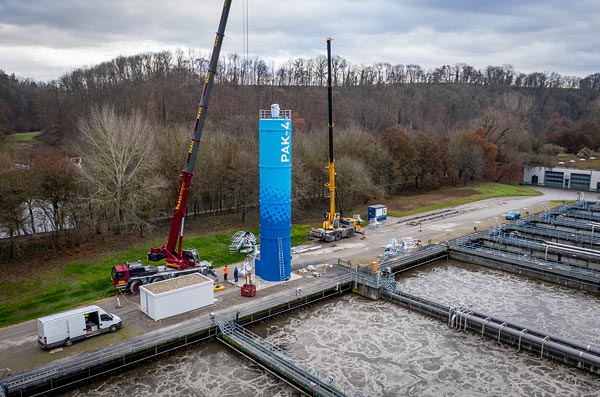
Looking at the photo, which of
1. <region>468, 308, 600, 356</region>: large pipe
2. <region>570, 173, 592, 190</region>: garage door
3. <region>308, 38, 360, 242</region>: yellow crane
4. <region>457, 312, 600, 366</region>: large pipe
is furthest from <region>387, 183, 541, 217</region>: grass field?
<region>468, 308, 600, 356</region>: large pipe

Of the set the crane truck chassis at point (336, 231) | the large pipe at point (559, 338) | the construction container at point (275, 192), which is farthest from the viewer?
the crane truck chassis at point (336, 231)

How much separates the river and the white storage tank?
102 inches

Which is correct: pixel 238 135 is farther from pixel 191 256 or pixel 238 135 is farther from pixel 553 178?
pixel 553 178

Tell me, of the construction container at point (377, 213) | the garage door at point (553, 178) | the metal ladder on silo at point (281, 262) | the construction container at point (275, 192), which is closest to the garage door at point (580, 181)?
the garage door at point (553, 178)

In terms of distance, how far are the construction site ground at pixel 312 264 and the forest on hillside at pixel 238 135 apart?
762cm

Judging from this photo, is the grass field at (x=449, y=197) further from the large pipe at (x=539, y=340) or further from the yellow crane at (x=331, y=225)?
the large pipe at (x=539, y=340)

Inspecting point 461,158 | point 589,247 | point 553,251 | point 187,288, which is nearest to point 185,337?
point 187,288

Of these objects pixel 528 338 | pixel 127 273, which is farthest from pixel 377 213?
pixel 127 273

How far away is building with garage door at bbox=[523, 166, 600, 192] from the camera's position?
61969 mm

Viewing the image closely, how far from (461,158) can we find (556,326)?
4498cm

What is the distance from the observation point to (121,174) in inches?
1297

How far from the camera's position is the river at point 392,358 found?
16141mm

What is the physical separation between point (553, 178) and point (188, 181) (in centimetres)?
6076

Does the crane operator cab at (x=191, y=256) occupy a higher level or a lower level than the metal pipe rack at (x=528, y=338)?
higher
